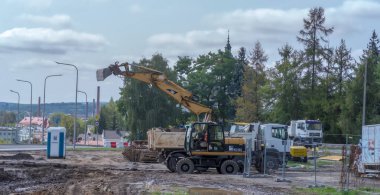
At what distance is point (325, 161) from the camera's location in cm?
4619

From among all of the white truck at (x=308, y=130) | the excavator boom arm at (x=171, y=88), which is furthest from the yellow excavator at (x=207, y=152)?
the white truck at (x=308, y=130)

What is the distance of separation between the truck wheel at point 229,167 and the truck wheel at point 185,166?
1.55m

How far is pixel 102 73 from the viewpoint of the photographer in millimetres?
34781

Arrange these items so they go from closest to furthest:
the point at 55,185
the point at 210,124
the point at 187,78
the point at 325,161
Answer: the point at 55,185 < the point at 210,124 < the point at 325,161 < the point at 187,78

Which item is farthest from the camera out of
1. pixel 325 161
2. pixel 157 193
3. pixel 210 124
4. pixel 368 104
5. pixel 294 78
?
pixel 294 78

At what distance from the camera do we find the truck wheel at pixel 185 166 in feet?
102

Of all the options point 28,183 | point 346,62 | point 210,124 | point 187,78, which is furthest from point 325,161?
point 187,78

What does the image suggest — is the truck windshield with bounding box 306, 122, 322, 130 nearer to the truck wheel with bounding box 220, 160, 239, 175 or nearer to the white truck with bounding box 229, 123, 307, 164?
the white truck with bounding box 229, 123, 307, 164

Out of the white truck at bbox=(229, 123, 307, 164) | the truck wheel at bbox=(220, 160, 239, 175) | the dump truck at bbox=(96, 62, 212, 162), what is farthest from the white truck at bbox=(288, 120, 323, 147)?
the truck wheel at bbox=(220, 160, 239, 175)

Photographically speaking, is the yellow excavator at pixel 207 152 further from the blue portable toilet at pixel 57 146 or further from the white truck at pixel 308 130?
the white truck at pixel 308 130

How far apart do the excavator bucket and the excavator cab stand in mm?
6379

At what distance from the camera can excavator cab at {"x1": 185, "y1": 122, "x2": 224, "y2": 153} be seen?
102 feet

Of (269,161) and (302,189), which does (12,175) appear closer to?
(302,189)

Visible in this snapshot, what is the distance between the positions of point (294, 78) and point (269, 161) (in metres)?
45.7
